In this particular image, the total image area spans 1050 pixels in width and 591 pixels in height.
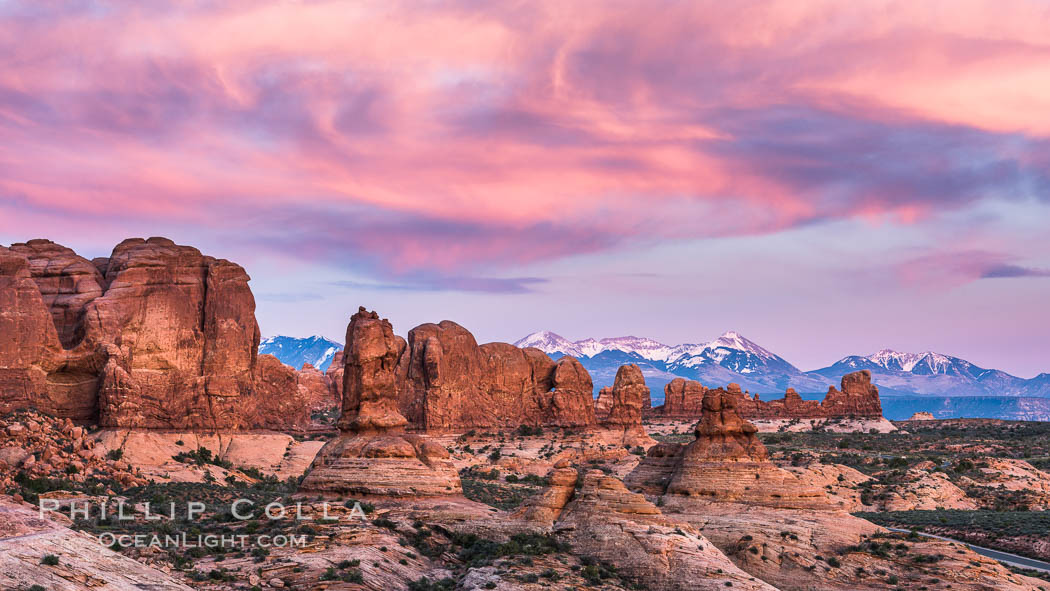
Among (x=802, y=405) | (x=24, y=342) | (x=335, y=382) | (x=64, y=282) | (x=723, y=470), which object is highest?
(x=64, y=282)

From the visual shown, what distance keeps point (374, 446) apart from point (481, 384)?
70.2 meters

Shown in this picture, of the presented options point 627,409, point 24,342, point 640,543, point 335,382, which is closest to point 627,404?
point 627,409

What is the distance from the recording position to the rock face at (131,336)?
73312mm

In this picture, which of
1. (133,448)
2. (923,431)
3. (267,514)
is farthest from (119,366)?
(923,431)

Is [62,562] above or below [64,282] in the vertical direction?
below

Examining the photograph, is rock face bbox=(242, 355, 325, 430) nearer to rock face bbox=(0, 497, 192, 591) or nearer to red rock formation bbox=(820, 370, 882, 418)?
rock face bbox=(0, 497, 192, 591)

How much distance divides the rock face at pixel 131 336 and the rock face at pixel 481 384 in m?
24.5

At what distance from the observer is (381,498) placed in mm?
44094

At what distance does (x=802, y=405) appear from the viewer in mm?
169000

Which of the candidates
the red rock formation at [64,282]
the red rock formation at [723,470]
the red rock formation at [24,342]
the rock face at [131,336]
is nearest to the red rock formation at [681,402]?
the rock face at [131,336]

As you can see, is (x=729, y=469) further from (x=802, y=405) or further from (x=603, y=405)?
(x=802, y=405)

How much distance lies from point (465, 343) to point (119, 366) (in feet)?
154

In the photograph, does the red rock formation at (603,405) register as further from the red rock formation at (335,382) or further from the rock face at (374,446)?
the rock face at (374,446)

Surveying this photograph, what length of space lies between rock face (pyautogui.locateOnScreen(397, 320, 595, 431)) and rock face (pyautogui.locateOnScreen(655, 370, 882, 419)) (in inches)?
1965
